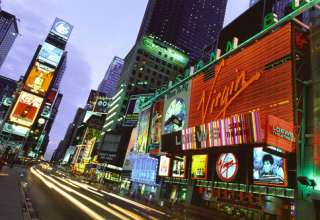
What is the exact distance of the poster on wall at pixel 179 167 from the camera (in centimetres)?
4399

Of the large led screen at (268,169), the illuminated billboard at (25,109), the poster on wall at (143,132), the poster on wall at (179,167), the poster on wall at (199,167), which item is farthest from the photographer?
the illuminated billboard at (25,109)

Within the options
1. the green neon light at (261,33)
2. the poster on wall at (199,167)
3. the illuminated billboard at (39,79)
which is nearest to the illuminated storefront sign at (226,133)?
the poster on wall at (199,167)

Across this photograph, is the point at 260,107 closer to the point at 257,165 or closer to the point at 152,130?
the point at 257,165

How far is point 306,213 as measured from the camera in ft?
76.3

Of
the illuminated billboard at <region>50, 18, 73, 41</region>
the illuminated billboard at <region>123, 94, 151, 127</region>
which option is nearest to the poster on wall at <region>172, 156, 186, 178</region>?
the illuminated billboard at <region>123, 94, 151, 127</region>

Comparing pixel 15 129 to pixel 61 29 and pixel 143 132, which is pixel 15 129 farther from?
pixel 61 29

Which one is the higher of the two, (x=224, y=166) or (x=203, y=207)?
(x=224, y=166)

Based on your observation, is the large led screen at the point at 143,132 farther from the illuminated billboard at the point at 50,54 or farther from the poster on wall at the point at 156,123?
the illuminated billboard at the point at 50,54

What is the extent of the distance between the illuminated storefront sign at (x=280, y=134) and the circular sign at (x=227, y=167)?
934 centimetres

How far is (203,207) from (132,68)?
4093 inches

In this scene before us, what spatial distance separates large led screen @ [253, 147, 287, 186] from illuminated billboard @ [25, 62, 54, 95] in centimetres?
7299

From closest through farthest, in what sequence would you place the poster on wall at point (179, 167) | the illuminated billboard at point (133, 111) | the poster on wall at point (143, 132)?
the poster on wall at point (179, 167) → the poster on wall at point (143, 132) → the illuminated billboard at point (133, 111)

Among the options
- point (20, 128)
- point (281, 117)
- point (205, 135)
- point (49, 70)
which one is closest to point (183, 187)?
point (205, 135)

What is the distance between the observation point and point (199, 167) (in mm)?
40000
